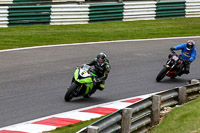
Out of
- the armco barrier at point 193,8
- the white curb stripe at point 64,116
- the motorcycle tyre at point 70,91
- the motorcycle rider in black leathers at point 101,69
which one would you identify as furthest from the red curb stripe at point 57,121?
the armco barrier at point 193,8

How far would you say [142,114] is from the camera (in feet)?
31.2

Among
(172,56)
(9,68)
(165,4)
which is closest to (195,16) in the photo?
(165,4)

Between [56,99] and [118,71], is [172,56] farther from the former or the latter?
[56,99]

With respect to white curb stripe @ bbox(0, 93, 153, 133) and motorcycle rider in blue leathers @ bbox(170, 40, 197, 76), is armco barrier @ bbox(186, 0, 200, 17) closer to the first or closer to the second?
motorcycle rider in blue leathers @ bbox(170, 40, 197, 76)

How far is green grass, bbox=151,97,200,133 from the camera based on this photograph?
29.9ft

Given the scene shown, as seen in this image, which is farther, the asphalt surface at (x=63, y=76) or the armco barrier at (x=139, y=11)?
the armco barrier at (x=139, y=11)

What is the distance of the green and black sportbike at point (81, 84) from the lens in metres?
12.1

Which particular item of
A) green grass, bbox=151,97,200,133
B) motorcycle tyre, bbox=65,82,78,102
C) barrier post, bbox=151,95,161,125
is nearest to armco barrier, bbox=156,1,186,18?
motorcycle tyre, bbox=65,82,78,102

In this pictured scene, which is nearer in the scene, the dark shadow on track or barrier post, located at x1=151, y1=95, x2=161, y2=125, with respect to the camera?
barrier post, located at x1=151, y1=95, x2=161, y2=125

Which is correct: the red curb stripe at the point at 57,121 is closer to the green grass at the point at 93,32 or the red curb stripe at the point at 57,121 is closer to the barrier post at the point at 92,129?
the barrier post at the point at 92,129

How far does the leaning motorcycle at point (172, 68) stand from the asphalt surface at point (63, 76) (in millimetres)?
247

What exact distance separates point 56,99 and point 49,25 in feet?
39.9

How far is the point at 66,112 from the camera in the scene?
1137 cm

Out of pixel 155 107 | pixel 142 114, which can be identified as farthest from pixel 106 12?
pixel 142 114
